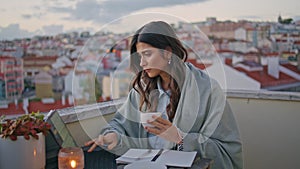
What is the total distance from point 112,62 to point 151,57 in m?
0.15

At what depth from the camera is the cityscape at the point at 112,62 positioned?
4.27 ft

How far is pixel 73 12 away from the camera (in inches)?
66.5

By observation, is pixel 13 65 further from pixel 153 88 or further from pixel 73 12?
pixel 153 88

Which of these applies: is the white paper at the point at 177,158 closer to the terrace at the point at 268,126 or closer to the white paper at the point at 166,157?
the white paper at the point at 166,157

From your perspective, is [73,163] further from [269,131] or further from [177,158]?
[269,131]

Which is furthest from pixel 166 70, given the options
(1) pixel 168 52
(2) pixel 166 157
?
(2) pixel 166 157

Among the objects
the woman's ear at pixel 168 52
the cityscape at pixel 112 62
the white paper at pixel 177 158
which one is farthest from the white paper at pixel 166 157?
the woman's ear at pixel 168 52

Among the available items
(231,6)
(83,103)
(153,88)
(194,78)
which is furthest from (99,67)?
(231,6)

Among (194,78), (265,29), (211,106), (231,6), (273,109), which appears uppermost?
(231,6)

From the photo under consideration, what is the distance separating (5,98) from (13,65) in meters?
0.14

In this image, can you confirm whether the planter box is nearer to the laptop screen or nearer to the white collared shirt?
the laptop screen

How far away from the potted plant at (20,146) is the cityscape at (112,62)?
7.7 inches

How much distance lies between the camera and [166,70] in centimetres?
136

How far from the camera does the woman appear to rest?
4.43 ft
